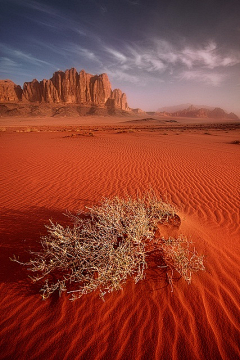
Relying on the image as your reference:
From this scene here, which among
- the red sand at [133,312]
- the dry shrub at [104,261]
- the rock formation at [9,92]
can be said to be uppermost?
the rock formation at [9,92]

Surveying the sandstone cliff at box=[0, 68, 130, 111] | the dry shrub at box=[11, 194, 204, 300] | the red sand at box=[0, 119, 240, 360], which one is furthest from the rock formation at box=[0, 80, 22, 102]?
the dry shrub at box=[11, 194, 204, 300]

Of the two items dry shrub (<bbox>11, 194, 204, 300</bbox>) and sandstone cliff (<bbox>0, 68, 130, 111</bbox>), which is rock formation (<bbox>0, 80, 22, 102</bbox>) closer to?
sandstone cliff (<bbox>0, 68, 130, 111</bbox>)

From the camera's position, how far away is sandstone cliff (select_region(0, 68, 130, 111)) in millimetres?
96938

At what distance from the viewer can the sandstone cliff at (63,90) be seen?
318 feet

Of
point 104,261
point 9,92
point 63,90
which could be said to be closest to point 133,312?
point 104,261

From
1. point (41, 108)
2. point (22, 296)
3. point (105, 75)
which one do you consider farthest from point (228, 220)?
point (105, 75)

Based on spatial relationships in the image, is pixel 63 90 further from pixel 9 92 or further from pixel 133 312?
pixel 133 312

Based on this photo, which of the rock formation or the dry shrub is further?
the rock formation

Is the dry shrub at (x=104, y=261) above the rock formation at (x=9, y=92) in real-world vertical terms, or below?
below

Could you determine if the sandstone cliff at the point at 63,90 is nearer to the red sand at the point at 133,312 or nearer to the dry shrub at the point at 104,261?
the red sand at the point at 133,312

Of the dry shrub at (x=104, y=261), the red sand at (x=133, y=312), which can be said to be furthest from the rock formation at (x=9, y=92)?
the dry shrub at (x=104, y=261)

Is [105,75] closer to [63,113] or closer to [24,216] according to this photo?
[63,113]

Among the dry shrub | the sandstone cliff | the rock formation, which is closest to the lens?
the dry shrub

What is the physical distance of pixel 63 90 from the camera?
9762cm
